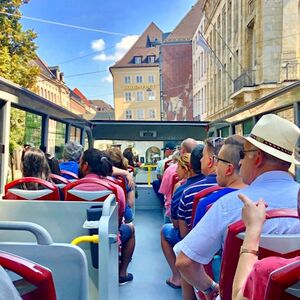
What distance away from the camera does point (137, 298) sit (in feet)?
11.0

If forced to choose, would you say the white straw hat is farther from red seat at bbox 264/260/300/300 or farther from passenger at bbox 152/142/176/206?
Result: passenger at bbox 152/142/176/206

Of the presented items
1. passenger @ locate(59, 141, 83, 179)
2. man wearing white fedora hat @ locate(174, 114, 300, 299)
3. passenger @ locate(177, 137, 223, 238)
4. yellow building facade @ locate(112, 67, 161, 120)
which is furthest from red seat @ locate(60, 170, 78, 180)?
yellow building facade @ locate(112, 67, 161, 120)

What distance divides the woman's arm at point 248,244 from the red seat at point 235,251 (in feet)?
0.21

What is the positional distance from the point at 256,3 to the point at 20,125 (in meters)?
13.1

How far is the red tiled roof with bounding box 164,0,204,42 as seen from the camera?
43375 mm

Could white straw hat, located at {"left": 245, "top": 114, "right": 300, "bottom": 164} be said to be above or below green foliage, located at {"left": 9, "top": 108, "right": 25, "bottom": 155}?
below

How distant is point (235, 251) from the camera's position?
1.40 meters

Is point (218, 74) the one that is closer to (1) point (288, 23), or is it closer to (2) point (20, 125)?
(1) point (288, 23)

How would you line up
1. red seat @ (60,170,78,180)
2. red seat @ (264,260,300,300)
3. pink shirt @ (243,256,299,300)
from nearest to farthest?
1. red seat @ (264,260,300,300)
2. pink shirt @ (243,256,299,300)
3. red seat @ (60,170,78,180)

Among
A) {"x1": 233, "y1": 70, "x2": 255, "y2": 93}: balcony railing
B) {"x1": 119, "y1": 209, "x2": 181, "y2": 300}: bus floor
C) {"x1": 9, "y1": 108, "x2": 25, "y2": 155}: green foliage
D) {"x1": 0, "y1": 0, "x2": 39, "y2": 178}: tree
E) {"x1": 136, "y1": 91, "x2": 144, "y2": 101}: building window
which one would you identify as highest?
{"x1": 136, "y1": 91, "x2": 144, "y2": 101}: building window

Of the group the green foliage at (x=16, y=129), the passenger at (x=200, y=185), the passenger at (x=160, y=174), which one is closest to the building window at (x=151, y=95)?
the passenger at (x=160, y=174)

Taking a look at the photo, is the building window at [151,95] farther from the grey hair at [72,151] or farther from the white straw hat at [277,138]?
the white straw hat at [277,138]

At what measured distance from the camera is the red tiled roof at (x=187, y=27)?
43.4m

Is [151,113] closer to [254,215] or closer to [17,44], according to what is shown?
[17,44]
